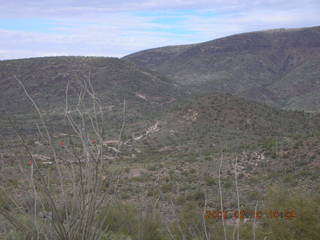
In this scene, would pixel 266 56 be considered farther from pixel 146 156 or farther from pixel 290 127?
pixel 146 156

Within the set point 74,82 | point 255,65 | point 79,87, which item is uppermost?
point 255,65

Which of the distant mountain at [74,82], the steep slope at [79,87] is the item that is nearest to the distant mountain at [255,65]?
the distant mountain at [74,82]

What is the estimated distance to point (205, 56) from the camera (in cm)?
9606

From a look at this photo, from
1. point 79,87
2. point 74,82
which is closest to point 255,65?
point 74,82

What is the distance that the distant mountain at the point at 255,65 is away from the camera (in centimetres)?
6906

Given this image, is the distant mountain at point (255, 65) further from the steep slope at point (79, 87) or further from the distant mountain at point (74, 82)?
the steep slope at point (79, 87)

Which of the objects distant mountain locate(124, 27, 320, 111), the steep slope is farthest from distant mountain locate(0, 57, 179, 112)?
distant mountain locate(124, 27, 320, 111)

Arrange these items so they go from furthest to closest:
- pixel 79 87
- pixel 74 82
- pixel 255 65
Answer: pixel 255 65 → pixel 74 82 → pixel 79 87

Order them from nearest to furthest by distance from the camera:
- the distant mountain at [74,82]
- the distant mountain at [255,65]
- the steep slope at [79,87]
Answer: the steep slope at [79,87] < the distant mountain at [74,82] < the distant mountain at [255,65]

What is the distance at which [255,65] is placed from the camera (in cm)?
8906

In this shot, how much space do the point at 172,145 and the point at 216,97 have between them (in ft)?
43.6

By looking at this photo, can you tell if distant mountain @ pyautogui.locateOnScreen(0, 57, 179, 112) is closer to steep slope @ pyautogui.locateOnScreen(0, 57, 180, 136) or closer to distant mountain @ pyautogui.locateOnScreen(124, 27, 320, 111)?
steep slope @ pyautogui.locateOnScreen(0, 57, 180, 136)

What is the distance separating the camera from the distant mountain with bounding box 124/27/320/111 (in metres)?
69.1

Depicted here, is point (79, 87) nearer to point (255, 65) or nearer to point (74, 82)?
point (74, 82)
